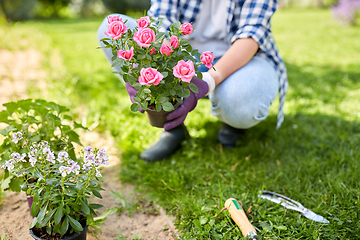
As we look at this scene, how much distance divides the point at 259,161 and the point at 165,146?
0.62m

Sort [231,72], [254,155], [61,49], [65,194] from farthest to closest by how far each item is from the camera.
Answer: [61,49] → [254,155] → [231,72] → [65,194]

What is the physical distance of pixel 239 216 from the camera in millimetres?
1270

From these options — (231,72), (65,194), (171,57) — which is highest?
(171,57)

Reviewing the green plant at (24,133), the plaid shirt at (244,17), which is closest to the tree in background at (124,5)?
the plaid shirt at (244,17)

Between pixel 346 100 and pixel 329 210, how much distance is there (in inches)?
64.5

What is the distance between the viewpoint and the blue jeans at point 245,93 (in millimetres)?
1615

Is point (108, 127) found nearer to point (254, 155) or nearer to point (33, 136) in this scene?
point (33, 136)

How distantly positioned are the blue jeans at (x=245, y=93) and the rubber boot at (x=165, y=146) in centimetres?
39

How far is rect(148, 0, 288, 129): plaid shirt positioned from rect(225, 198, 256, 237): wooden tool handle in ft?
2.65

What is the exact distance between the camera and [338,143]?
1.98m

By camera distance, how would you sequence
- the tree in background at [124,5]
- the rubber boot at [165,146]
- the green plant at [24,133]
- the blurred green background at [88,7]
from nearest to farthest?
the green plant at [24,133] → the rubber boot at [165,146] → the tree in background at [124,5] → the blurred green background at [88,7]

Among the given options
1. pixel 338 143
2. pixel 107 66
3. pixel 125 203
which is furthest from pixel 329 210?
pixel 107 66

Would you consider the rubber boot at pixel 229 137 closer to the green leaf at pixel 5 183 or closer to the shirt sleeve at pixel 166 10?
the shirt sleeve at pixel 166 10

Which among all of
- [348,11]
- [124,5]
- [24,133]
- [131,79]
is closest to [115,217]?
[24,133]
